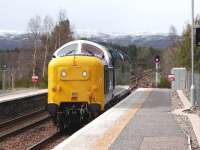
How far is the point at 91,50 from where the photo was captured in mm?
22016

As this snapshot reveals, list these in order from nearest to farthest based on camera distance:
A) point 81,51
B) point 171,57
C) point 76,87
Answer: point 76,87, point 81,51, point 171,57

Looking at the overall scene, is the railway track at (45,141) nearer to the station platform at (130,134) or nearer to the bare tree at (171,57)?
the station platform at (130,134)

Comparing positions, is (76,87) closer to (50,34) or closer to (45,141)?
(45,141)

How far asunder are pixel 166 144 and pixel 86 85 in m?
7.75

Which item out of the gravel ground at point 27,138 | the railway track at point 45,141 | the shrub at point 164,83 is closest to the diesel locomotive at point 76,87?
the railway track at point 45,141

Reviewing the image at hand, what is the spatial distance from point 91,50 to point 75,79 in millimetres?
2080

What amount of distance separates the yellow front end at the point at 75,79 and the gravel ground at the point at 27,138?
147 cm

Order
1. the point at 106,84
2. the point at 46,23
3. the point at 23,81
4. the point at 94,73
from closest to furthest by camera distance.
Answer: the point at 94,73 < the point at 106,84 < the point at 23,81 < the point at 46,23

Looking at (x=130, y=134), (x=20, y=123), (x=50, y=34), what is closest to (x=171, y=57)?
(x=50, y=34)

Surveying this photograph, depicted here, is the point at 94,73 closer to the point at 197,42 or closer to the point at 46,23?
the point at 197,42

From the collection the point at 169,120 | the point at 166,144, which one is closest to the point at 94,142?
the point at 166,144

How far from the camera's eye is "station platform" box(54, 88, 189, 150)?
504 inches

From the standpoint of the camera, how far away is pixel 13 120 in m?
25.3

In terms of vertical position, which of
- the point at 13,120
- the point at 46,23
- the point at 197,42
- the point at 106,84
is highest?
the point at 46,23
